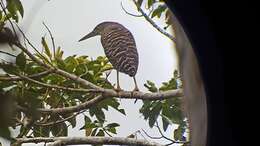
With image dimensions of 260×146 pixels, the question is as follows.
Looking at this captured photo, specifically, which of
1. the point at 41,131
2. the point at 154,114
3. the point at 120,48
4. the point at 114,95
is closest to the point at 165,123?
the point at 154,114

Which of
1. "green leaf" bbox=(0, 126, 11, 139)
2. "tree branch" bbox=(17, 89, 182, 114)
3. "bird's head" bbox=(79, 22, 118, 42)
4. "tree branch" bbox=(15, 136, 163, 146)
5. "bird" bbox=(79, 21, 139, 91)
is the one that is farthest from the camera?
"bird's head" bbox=(79, 22, 118, 42)

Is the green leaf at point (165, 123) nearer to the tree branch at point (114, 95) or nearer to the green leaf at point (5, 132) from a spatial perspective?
the tree branch at point (114, 95)

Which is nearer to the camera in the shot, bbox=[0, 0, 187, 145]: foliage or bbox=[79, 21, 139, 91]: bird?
bbox=[0, 0, 187, 145]: foliage

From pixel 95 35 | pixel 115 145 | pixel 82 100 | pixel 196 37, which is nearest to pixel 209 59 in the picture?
pixel 196 37

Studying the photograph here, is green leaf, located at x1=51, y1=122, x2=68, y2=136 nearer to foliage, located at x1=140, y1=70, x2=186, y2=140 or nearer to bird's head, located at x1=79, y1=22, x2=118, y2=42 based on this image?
foliage, located at x1=140, y1=70, x2=186, y2=140

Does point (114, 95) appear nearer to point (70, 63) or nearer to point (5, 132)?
point (70, 63)

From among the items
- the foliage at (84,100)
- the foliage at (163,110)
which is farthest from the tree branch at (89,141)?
the foliage at (163,110)

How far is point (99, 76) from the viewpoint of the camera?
80.9 inches

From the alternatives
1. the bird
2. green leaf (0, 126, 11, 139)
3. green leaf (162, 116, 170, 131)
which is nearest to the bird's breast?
the bird

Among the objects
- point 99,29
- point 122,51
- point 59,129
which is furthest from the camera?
point 99,29

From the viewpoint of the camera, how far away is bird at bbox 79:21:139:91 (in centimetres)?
207

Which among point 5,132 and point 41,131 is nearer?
point 5,132

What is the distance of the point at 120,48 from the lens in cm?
211

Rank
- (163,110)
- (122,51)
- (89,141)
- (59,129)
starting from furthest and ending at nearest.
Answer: (122,51) → (163,110) → (59,129) → (89,141)
